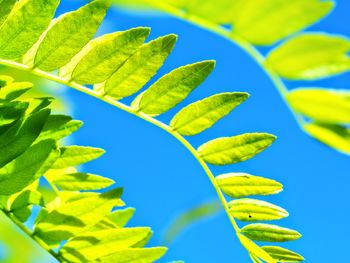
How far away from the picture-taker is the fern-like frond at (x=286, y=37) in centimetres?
129

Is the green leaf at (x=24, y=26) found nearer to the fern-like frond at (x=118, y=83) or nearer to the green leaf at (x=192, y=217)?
the fern-like frond at (x=118, y=83)

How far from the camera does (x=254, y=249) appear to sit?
148cm

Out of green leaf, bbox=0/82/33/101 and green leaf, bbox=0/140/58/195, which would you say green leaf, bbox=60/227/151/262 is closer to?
green leaf, bbox=0/140/58/195

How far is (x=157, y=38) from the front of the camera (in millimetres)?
1350

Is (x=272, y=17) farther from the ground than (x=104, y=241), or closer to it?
farther from the ground

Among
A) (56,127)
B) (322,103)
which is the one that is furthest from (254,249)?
(56,127)

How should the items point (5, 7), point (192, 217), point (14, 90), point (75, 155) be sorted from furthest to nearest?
1. point (192, 217)
2. point (75, 155)
3. point (14, 90)
4. point (5, 7)

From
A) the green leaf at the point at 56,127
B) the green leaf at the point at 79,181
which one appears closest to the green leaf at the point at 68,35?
the green leaf at the point at 56,127

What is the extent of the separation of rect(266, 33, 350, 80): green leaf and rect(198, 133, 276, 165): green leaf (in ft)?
0.47

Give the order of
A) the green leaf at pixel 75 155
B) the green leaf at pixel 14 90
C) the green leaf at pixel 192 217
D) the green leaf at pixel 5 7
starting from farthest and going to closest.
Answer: the green leaf at pixel 192 217 < the green leaf at pixel 75 155 < the green leaf at pixel 14 90 < the green leaf at pixel 5 7

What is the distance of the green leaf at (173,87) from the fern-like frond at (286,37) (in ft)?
0.31

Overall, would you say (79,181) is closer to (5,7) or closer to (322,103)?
(5,7)

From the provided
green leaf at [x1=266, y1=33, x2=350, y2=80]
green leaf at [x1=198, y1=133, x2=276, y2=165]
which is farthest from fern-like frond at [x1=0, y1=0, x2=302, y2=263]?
green leaf at [x1=266, y1=33, x2=350, y2=80]

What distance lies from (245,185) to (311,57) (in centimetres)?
32
